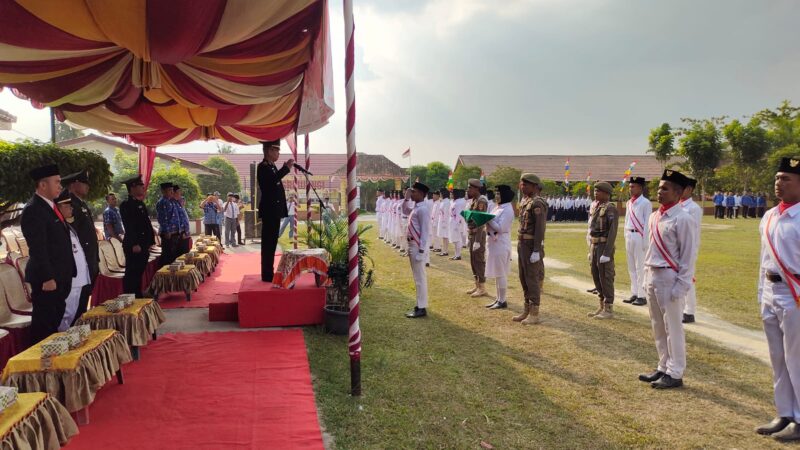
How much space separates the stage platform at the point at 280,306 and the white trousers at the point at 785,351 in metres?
4.38

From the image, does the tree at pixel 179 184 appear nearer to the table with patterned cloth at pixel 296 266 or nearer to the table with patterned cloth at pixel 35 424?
the table with patterned cloth at pixel 296 266

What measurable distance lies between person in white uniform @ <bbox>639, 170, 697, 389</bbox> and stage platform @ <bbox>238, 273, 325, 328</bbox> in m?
3.67

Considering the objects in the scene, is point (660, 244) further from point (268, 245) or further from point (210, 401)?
point (268, 245)

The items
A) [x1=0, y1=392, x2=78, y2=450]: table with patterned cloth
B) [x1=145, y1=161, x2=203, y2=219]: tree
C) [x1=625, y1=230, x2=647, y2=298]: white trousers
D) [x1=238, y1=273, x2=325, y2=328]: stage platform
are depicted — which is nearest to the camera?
[x1=0, y1=392, x2=78, y2=450]: table with patterned cloth

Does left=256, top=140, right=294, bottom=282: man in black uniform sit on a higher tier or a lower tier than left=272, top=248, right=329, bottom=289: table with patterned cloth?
higher

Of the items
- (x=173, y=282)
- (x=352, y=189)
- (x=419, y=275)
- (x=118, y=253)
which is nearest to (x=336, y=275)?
(x=419, y=275)

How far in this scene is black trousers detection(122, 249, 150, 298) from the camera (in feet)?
21.0

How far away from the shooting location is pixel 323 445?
9.98 ft

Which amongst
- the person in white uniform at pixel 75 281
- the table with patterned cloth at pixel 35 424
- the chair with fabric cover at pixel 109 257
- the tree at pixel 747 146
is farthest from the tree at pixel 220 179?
the tree at pixel 747 146

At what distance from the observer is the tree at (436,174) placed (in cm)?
3675

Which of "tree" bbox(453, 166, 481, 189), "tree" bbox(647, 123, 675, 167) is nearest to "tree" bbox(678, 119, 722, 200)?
"tree" bbox(647, 123, 675, 167)

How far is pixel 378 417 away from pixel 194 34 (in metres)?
3.55

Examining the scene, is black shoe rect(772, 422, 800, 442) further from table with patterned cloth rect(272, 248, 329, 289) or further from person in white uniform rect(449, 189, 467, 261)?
person in white uniform rect(449, 189, 467, 261)

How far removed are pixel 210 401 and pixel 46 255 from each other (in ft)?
6.06
